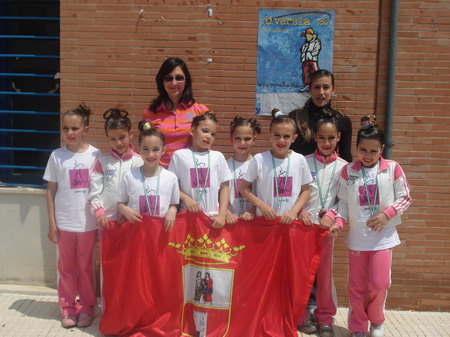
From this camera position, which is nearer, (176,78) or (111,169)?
(111,169)

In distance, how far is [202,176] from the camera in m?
4.01

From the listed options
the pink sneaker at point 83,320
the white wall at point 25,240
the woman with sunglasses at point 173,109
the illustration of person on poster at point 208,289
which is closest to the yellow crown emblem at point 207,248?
the illustration of person on poster at point 208,289

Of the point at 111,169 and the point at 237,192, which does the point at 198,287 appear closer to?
the point at 237,192

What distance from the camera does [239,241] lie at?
159 inches

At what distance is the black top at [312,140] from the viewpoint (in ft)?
14.2

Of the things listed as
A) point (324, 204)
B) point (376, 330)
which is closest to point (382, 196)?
point (324, 204)

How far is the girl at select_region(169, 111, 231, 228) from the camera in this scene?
3.99 metres

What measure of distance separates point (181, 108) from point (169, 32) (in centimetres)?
101

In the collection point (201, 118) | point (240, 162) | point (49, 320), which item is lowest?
point (49, 320)

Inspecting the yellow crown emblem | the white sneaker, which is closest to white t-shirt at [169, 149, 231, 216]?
the yellow crown emblem

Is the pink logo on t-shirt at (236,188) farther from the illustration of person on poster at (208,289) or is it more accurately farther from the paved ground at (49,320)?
the paved ground at (49,320)

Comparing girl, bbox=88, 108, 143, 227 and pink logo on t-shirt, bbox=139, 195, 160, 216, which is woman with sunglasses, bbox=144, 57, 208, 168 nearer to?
girl, bbox=88, 108, 143, 227

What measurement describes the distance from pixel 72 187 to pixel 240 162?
1.45 m

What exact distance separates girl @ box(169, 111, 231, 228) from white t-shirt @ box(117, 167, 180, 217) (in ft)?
0.29
